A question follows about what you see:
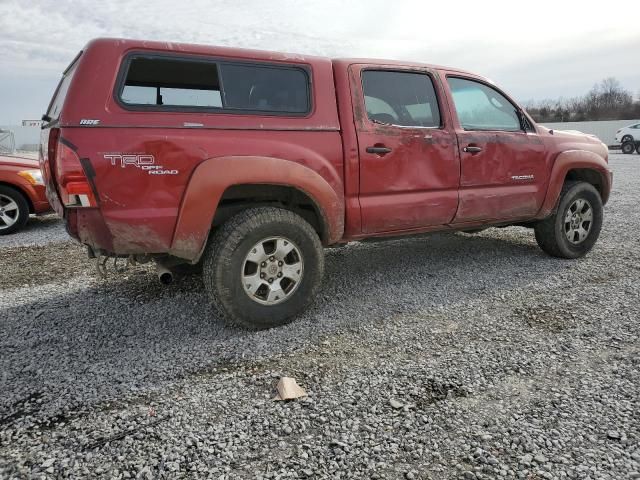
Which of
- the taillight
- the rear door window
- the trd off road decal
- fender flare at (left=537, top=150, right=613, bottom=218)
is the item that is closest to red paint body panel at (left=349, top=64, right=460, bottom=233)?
the rear door window

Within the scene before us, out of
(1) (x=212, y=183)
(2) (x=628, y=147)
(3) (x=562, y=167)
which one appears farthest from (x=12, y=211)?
(2) (x=628, y=147)

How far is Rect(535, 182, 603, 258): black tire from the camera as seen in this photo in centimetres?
483

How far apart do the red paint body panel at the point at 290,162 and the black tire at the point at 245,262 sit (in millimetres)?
161

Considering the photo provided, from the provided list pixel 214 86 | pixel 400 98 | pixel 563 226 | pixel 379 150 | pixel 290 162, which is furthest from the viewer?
pixel 563 226

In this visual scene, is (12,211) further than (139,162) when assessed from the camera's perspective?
Yes

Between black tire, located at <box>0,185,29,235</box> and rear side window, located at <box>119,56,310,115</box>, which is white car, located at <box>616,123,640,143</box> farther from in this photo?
black tire, located at <box>0,185,29,235</box>

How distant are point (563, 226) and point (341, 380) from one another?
3504 mm

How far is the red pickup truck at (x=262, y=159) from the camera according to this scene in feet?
9.16

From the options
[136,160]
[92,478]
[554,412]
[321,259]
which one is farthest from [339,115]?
[92,478]

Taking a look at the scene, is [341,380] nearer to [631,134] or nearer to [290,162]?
[290,162]

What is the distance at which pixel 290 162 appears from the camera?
321 cm

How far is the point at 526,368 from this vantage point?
8.92 feet

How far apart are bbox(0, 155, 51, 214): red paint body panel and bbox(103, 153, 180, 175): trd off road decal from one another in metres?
5.17

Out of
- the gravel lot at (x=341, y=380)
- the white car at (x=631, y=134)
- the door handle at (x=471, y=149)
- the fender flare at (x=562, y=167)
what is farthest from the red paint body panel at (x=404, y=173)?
the white car at (x=631, y=134)
